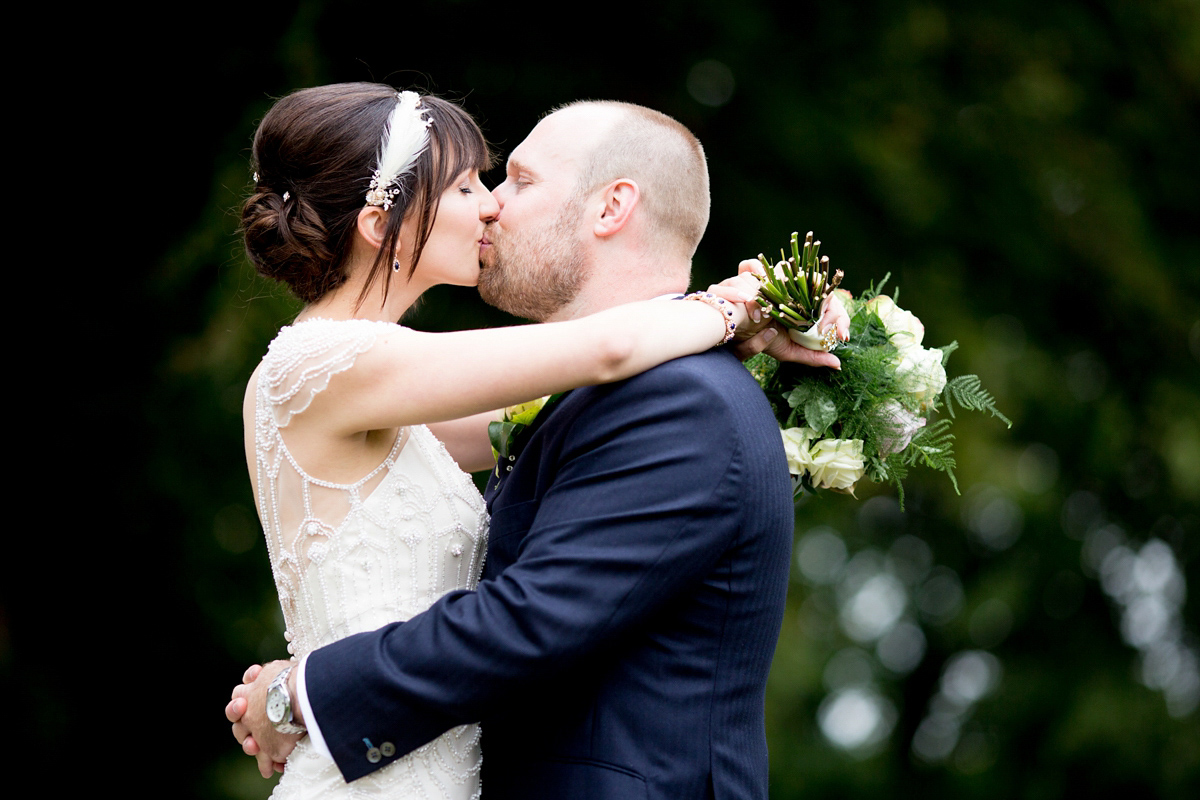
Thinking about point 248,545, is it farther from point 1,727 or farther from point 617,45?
point 617,45

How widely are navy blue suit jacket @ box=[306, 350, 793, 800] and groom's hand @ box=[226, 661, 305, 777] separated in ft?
0.92

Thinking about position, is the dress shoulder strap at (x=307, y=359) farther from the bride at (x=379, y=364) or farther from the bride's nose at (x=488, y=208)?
the bride's nose at (x=488, y=208)

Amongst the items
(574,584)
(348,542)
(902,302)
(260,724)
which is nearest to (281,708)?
(260,724)

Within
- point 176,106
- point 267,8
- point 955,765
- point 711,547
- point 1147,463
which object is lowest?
point 955,765

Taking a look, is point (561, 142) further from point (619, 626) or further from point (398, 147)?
point (619, 626)

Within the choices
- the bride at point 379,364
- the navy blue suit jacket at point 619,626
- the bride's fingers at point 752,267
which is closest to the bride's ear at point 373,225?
the bride at point 379,364

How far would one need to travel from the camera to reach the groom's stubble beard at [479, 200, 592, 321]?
3.36 meters

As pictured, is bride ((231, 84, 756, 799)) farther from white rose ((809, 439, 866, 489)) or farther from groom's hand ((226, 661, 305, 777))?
white rose ((809, 439, 866, 489))

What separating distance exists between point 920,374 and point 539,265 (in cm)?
115

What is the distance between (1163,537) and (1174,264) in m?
2.18

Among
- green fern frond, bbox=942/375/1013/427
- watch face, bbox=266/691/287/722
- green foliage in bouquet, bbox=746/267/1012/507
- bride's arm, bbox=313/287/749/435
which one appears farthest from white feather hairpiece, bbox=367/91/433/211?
green fern frond, bbox=942/375/1013/427

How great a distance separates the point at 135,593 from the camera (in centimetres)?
689

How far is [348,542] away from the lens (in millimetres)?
2836

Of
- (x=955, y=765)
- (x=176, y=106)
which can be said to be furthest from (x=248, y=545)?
(x=955, y=765)
